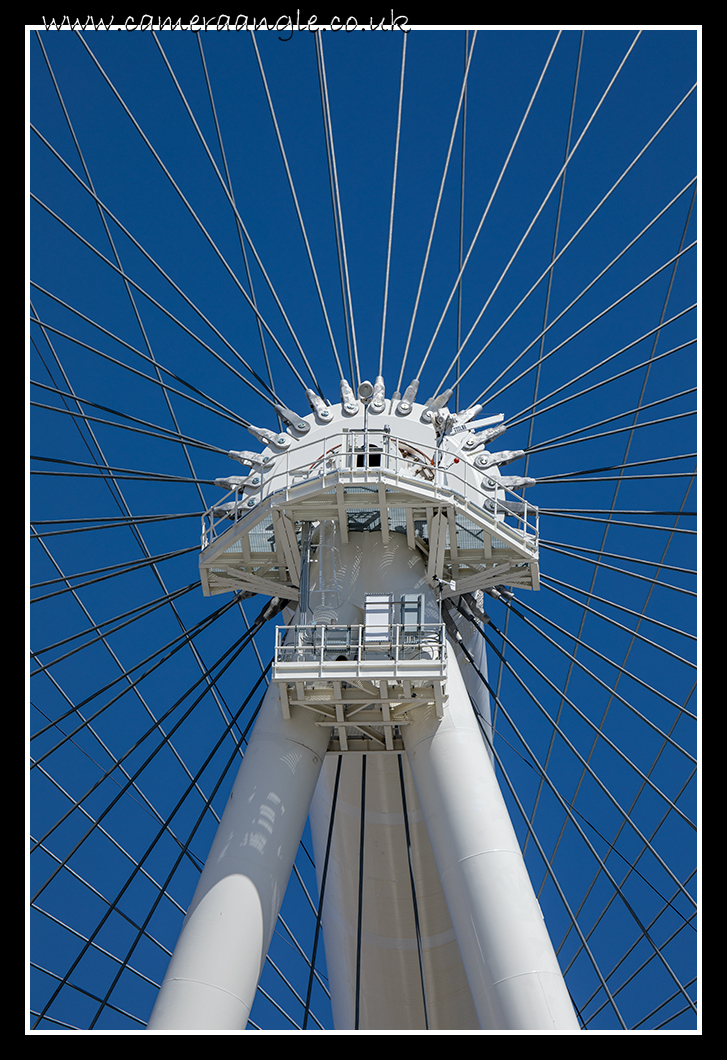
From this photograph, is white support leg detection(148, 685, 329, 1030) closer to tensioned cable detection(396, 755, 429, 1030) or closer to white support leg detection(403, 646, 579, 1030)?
white support leg detection(403, 646, 579, 1030)

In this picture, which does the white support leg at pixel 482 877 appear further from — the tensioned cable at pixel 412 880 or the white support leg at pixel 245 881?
the tensioned cable at pixel 412 880

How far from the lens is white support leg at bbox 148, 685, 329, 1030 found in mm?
21000

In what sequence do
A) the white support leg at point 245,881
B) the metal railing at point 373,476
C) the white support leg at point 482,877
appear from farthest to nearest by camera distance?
the metal railing at point 373,476
the white support leg at point 245,881
the white support leg at point 482,877

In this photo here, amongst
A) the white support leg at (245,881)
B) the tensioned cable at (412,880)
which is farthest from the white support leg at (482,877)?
the tensioned cable at (412,880)

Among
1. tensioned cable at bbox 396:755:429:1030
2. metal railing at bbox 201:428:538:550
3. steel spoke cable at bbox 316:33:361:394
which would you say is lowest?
tensioned cable at bbox 396:755:429:1030

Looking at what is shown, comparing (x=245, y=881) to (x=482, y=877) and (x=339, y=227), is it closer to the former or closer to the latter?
(x=482, y=877)

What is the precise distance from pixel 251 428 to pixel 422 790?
900cm

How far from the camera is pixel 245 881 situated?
22500mm

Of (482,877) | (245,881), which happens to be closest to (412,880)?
(482,877)

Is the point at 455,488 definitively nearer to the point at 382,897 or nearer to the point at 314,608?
the point at 314,608

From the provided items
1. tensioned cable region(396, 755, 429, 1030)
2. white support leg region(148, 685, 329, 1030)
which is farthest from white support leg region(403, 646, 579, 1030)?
tensioned cable region(396, 755, 429, 1030)

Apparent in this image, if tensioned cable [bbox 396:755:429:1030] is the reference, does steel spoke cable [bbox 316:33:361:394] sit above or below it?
above

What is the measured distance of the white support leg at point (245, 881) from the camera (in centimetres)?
2100

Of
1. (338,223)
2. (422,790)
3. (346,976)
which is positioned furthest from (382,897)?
(338,223)
